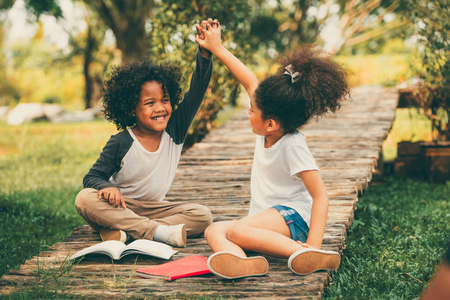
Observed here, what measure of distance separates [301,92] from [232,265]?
1.07 m

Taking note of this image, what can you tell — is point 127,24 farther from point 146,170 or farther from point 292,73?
point 292,73

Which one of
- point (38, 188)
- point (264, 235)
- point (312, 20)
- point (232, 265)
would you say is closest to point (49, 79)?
point (312, 20)

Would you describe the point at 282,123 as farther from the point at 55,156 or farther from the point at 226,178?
the point at 55,156

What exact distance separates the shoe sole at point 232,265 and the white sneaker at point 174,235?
2.10 feet

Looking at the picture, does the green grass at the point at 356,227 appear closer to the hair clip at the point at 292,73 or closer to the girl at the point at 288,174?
the girl at the point at 288,174

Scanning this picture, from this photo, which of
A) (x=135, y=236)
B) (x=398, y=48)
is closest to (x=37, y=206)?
(x=135, y=236)

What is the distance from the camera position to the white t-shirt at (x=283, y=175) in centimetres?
291

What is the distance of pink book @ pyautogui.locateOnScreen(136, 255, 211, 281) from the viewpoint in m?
2.73

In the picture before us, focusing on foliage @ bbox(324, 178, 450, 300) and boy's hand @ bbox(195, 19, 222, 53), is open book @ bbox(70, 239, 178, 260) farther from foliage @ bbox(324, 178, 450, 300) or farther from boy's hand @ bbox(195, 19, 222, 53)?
boy's hand @ bbox(195, 19, 222, 53)

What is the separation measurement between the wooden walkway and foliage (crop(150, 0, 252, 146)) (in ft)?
2.05

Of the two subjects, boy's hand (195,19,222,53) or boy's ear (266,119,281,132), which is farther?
boy's hand (195,19,222,53)

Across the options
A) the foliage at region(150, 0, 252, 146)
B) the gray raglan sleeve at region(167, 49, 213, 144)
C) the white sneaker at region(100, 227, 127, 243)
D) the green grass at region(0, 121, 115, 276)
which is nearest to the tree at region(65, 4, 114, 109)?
the green grass at region(0, 121, 115, 276)

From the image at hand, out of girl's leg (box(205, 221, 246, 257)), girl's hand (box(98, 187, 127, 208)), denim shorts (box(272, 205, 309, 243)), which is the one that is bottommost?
girl's leg (box(205, 221, 246, 257))

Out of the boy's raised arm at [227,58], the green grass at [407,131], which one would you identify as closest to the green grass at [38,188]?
the boy's raised arm at [227,58]
